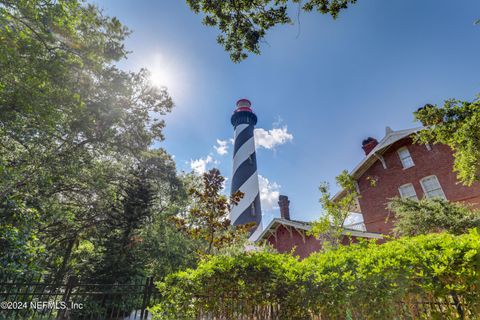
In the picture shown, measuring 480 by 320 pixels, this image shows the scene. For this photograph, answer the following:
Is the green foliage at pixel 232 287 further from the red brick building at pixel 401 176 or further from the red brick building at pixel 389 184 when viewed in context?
the red brick building at pixel 401 176

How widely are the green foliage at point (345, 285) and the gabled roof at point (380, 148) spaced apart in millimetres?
16568

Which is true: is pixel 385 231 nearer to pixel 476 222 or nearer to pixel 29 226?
pixel 476 222

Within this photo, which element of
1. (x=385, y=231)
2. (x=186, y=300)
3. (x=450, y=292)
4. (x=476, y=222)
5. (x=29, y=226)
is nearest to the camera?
(x=450, y=292)

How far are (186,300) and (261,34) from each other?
253 inches

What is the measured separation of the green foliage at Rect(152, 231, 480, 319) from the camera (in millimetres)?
2977

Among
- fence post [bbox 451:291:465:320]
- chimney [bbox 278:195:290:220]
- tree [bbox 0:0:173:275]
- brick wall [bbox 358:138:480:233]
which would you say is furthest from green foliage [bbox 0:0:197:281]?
brick wall [bbox 358:138:480:233]

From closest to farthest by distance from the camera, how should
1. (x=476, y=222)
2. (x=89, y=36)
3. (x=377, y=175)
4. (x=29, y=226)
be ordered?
(x=29, y=226), (x=476, y=222), (x=89, y=36), (x=377, y=175)

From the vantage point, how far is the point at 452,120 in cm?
952

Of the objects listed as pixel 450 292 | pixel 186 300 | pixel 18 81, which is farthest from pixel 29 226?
pixel 450 292

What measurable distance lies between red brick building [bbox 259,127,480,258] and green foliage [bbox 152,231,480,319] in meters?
12.1

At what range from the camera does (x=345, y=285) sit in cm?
331

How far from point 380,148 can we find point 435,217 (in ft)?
28.0

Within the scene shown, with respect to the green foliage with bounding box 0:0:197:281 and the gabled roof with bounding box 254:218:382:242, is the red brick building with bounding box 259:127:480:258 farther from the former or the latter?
the green foliage with bounding box 0:0:197:281

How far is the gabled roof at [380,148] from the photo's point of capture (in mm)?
17583
